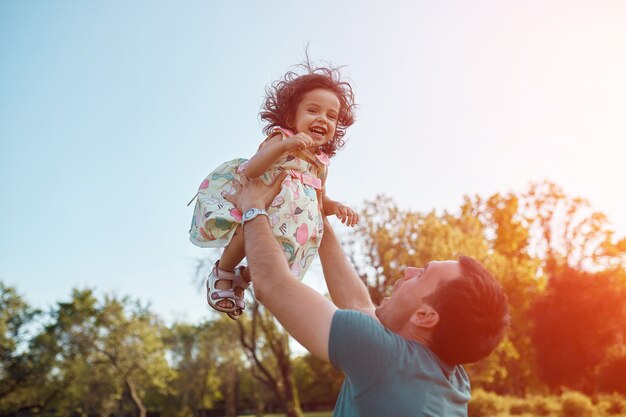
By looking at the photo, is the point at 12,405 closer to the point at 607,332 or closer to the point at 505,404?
the point at 505,404

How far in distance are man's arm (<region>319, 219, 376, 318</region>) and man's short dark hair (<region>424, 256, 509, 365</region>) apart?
2.17 feet

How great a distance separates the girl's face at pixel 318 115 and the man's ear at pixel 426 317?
1257mm

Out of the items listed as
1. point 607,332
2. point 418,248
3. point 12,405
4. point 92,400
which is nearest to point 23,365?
point 12,405

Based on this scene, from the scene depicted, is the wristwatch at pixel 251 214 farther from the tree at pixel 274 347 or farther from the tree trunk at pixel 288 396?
the tree trunk at pixel 288 396

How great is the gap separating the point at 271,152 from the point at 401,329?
1.14 m

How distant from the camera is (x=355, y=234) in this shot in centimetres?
2580

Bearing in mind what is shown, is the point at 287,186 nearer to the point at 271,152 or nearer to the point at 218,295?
the point at 271,152

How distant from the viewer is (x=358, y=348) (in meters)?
2.25

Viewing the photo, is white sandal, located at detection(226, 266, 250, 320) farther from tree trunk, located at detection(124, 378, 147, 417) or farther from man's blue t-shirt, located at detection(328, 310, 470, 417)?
tree trunk, located at detection(124, 378, 147, 417)

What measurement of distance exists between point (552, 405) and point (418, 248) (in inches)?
322

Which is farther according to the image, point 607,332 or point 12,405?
point 12,405

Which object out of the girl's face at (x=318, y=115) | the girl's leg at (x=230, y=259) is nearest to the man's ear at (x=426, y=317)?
the girl's leg at (x=230, y=259)

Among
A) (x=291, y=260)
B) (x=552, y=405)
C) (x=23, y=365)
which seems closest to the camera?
(x=291, y=260)

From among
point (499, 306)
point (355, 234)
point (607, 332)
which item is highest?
point (355, 234)
